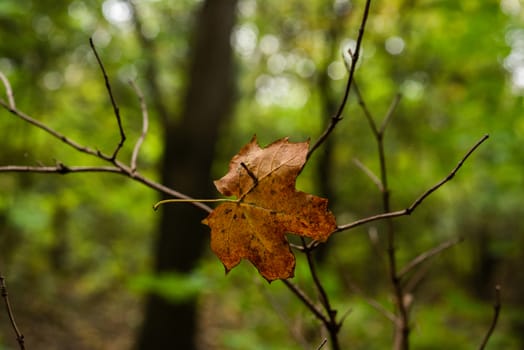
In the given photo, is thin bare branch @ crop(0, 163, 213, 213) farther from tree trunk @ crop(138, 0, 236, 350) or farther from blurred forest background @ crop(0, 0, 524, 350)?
tree trunk @ crop(138, 0, 236, 350)

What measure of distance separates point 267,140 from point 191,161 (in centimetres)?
201

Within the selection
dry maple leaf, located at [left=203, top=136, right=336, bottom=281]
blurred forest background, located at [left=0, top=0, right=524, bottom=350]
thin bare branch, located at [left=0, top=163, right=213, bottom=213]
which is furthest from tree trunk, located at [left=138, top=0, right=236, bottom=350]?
dry maple leaf, located at [left=203, top=136, right=336, bottom=281]

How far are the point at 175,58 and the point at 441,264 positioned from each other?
5535mm

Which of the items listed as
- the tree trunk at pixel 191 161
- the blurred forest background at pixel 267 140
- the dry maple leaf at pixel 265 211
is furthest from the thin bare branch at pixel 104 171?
the tree trunk at pixel 191 161

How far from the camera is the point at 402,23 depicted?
479 centimetres

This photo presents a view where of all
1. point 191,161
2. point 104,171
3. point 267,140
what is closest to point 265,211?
point 104,171

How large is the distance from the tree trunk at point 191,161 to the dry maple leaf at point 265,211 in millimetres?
3889

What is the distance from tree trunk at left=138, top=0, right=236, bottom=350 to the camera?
434 centimetres

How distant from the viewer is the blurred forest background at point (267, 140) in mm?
2762

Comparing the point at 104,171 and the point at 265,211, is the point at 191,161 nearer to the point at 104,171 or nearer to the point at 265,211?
the point at 104,171

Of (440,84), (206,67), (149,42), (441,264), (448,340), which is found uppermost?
(149,42)

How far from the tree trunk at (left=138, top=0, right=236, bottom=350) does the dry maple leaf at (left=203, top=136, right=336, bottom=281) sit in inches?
153

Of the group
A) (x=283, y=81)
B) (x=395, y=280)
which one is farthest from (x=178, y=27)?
(x=395, y=280)

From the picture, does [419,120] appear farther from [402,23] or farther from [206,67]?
[206,67]
